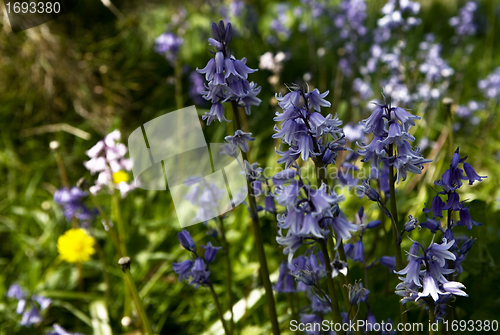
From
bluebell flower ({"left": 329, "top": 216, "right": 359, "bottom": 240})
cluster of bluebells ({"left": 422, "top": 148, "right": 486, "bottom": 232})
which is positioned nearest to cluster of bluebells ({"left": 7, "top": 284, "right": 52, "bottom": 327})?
bluebell flower ({"left": 329, "top": 216, "right": 359, "bottom": 240})

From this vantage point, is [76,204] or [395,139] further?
[76,204]

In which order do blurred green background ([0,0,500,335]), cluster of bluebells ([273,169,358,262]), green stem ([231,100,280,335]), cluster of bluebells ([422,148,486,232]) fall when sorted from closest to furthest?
1. cluster of bluebells ([273,169,358,262])
2. cluster of bluebells ([422,148,486,232])
3. green stem ([231,100,280,335])
4. blurred green background ([0,0,500,335])

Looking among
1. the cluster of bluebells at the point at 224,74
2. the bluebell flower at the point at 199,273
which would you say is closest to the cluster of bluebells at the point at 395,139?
the cluster of bluebells at the point at 224,74

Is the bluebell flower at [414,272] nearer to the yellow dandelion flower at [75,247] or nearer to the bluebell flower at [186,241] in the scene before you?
the bluebell flower at [186,241]

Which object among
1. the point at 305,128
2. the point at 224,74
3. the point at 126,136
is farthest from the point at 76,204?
the point at 126,136

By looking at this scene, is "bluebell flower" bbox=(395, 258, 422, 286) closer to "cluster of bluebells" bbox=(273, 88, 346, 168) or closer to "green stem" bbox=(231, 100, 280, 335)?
"cluster of bluebells" bbox=(273, 88, 346, 168)

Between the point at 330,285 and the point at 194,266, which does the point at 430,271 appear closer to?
the point at 330,285
